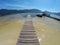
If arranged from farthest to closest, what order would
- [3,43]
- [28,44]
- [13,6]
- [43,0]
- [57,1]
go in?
[13,6], [43,0], [57,1], [3,43], [28,44]

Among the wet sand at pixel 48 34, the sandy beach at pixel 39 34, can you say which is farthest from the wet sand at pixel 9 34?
the wet sand at pixel 48 34

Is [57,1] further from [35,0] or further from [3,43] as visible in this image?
[3,43]

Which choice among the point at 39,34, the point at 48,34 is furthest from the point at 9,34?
the point at 48,34

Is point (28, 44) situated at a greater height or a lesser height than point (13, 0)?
lesser

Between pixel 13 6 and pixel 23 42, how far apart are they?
1444 cm

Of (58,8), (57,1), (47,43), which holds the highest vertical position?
(57,1)

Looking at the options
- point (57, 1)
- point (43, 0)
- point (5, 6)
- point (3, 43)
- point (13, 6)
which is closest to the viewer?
point (3, 43)

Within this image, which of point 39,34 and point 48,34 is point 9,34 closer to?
point 39,34

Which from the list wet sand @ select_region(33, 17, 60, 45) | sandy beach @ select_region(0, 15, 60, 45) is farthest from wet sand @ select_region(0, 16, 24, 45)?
wet sand @ select_region(33, 17, 60, 45)

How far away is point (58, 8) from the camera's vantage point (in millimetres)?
11336

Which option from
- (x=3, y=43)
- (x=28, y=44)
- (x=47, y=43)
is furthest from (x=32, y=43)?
(x=3, y=43)

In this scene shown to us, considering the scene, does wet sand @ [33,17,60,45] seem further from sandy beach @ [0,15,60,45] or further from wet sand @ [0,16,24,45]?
wet sand @ [0,16,24,45]

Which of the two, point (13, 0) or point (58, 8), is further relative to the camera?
point (13, 0)

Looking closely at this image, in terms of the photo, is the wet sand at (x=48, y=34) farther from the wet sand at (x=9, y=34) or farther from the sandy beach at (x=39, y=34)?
the wet sand at (x=9, y=34)
